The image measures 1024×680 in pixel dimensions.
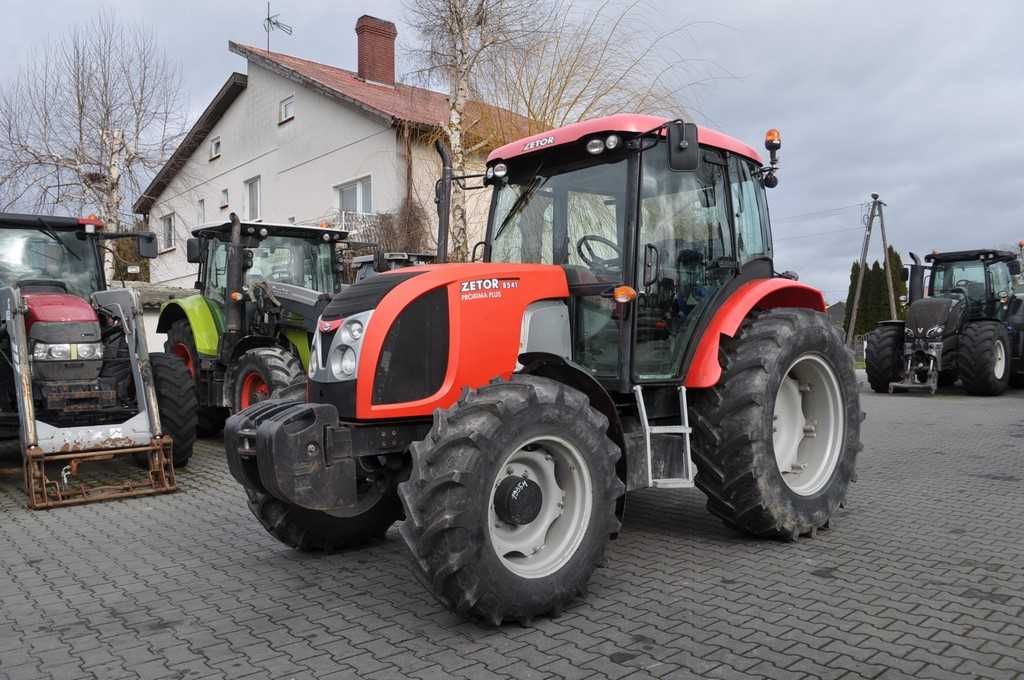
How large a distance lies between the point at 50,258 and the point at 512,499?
21.6 feet

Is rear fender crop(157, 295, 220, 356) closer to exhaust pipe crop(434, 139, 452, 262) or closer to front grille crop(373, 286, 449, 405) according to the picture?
exhaust pipe crop(434, 139, 452, 262)

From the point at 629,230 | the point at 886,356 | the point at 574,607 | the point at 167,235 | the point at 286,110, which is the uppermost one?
the point at 286,110

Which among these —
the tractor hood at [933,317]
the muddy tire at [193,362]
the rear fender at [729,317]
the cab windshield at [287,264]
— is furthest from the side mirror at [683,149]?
the tractor hood at [933,317]

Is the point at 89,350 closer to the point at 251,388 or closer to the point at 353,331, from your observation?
the point at 251,388

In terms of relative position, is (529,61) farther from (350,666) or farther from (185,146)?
(185,146)

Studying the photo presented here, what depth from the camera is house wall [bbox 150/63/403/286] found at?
57.8 ft

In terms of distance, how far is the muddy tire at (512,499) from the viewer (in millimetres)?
3264

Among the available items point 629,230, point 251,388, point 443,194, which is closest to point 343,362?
point 443,194

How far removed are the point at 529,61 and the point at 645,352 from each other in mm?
8880

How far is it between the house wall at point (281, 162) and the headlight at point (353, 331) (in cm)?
1330

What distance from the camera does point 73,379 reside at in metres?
6.83

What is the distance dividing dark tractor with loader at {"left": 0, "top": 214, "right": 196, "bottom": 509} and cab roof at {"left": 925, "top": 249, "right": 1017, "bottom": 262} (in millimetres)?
12787

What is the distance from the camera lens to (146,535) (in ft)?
17.7

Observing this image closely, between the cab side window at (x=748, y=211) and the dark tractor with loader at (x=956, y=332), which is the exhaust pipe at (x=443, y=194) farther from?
the dark tractor with loader at (x=956, y=332)
